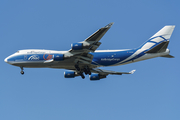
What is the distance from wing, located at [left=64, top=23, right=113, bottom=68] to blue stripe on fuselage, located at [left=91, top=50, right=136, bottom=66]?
1617 mm

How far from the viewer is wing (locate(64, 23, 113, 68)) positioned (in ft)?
116

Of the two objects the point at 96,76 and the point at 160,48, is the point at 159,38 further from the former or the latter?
the point at 96,76

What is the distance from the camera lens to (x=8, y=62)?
43.7 meters

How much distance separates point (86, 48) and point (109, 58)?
19.6 feet

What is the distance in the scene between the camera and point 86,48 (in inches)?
1476

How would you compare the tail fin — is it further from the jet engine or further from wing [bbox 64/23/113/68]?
wing [bbox 64/23/113/68]

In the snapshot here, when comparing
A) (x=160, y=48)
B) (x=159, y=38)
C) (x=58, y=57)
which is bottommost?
(x=58, y=57)


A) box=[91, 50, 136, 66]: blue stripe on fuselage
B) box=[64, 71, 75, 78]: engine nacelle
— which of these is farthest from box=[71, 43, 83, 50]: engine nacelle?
box=[64, 71, 75, 78]: engine nacelle

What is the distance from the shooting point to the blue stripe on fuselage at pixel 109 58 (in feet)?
138

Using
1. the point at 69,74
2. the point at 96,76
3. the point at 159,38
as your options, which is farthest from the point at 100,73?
the point at 159,38

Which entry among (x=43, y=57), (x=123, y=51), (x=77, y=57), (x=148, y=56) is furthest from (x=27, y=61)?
(x=148, y=56)

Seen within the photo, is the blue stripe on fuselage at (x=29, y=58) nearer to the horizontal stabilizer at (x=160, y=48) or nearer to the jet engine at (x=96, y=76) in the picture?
the jet engine at (x=96, y=76)

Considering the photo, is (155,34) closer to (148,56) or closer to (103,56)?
(148,56)

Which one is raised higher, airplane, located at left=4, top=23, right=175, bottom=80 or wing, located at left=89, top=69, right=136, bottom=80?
airplane, located at left=4, top=23, right=175, bottom=80
